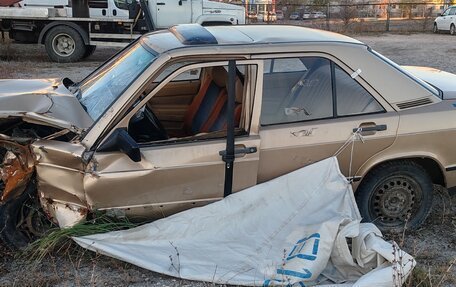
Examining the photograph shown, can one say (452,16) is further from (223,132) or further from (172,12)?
(223,132)

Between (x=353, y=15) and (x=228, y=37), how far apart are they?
25335 mm

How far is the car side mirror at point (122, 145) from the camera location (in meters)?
3.27

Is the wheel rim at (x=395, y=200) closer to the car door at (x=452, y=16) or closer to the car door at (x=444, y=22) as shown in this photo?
the car door at (x=452, y=16)

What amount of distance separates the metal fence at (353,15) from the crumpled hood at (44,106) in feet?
72.3

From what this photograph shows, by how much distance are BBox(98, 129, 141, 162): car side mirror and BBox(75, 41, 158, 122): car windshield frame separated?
239 millimetres

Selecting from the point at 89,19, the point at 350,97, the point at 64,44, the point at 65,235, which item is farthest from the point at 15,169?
the point at 64,44

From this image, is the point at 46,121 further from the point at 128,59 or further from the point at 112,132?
the point at 128,59

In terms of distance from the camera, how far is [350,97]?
3.82 m

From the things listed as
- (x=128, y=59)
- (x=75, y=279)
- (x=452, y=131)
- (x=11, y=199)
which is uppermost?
(x=128, y=59)

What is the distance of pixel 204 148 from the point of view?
139 inches

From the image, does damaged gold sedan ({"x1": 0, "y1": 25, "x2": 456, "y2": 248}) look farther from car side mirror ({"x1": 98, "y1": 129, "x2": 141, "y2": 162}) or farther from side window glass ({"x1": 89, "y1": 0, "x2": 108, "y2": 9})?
side window glass ({"x1": 89, "y1": 0, "x2": 108, "y2": 9})

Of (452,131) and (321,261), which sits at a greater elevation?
(452,131)

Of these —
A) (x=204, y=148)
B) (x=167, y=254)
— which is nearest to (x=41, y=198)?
(x=167, y=254)

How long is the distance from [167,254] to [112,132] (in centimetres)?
93
